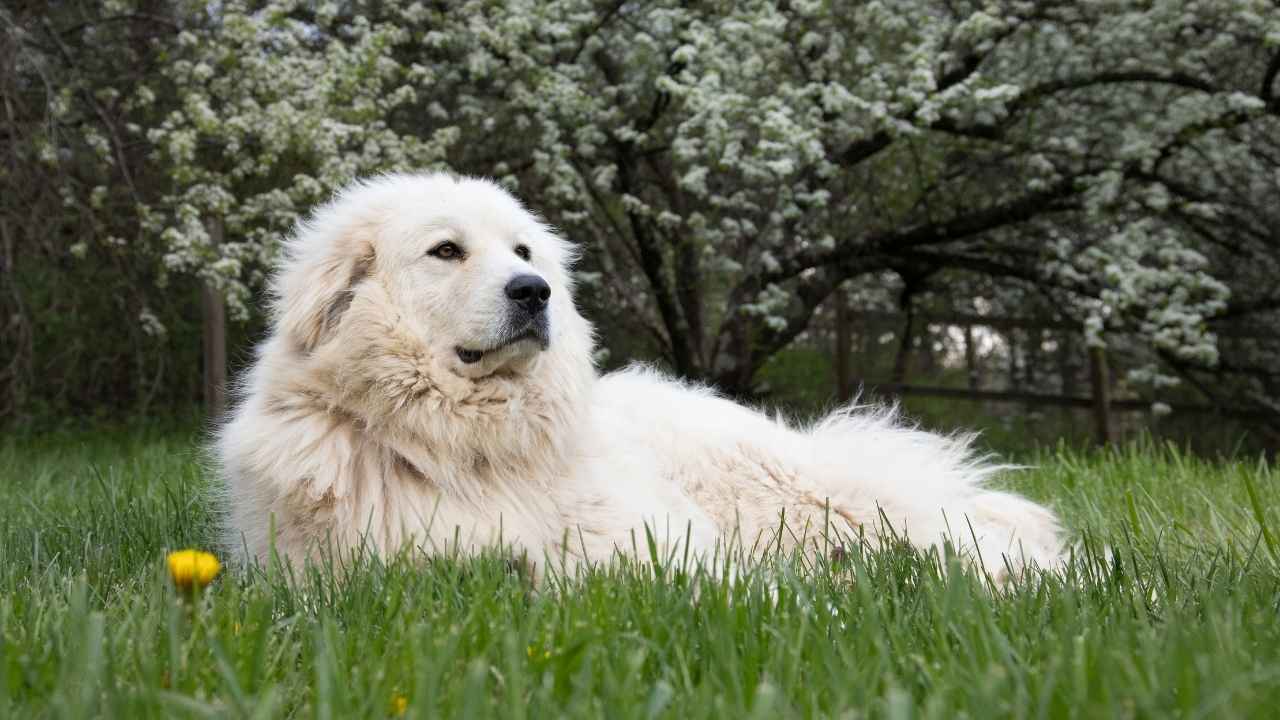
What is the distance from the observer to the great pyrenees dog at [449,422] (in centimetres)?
270

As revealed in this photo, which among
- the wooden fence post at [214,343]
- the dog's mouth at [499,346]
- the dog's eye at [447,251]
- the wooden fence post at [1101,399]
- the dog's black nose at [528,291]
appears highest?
the dog's eye at [447,251]

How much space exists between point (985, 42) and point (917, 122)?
0.76 metres

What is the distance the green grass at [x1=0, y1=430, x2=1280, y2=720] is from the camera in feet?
4.46

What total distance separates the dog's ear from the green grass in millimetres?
710

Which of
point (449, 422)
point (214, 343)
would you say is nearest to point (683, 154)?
point (214, 343)

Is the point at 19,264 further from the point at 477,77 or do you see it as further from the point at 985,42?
the point at 985,42

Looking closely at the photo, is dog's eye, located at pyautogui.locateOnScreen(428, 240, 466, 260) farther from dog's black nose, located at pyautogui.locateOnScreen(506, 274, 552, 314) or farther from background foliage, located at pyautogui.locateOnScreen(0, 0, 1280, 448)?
background foliage, located at pyautogui.locateOnScreen(0, 0, 1280, 448)

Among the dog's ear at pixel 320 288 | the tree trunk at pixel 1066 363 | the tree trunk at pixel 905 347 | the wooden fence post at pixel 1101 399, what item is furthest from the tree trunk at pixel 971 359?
the dog's ear at pixel 320 288

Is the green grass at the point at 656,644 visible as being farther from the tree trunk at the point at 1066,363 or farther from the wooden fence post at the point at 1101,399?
A: the tree trunk at the point at 1066,363

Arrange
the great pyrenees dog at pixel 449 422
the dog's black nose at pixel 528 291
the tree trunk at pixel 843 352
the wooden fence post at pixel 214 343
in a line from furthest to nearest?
the tree trunk at pixel 843 352
the wooden fence post at pixel 214 343
the dog's black nose at pixel 528 291
the great pyrenees dog at pixel 449 422

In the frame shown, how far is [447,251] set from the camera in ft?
9.93

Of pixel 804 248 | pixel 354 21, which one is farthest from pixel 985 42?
pixel 354 21

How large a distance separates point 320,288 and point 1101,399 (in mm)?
9537

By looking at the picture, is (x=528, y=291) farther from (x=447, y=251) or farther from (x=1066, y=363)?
(x=1066, y=363)
